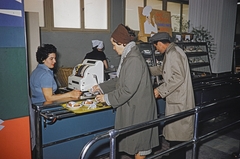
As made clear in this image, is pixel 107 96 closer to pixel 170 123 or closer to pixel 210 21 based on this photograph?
pixel 170 123

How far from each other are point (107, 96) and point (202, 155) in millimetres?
1978

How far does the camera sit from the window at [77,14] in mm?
5652

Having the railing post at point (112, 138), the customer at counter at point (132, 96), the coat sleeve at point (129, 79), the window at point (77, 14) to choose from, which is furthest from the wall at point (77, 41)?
the railing post at point (112, 138)

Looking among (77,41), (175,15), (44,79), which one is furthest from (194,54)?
(44,79)

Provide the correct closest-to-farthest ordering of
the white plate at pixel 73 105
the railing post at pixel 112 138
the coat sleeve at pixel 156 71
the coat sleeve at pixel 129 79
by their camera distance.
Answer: the railing post at pixel 112 138 → the coat sleeve at pixel 129 79 → the white plate at pixel 73 105 → the coat sleeve at pixel 156 71

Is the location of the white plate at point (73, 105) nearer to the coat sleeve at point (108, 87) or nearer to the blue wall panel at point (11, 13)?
the coat sleeve at point (108, 87)

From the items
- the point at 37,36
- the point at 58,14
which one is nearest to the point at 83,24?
the point at 58,14

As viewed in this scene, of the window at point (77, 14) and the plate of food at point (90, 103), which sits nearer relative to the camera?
the plate of food at point (90, 103)

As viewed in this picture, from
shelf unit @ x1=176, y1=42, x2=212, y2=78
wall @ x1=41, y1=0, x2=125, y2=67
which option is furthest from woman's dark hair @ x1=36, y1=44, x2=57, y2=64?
shelf unit @ x1=176, y1=42, x2=212, y2=78

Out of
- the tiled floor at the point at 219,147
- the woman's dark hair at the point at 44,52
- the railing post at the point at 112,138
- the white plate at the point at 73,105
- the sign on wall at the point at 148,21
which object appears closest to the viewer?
the railing post at the point at 112,138

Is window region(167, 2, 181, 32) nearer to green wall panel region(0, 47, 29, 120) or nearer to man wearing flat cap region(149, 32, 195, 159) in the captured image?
man wearing flat cap region(149, 32, 195, 159)

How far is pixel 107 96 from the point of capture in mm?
2146

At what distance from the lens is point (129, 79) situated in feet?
6.60

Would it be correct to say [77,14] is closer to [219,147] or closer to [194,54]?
[194,54]
